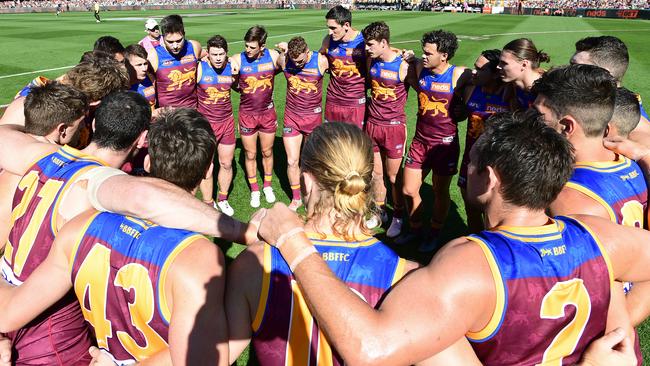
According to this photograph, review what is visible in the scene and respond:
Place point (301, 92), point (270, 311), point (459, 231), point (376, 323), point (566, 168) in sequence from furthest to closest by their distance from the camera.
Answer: point (301, 92) → point (459, 231) → point (566, 168) → point (270, 311) → point (376, 323)

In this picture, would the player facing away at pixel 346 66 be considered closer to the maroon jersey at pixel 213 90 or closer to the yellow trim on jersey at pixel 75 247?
the maroon jersey at pixel 213 90

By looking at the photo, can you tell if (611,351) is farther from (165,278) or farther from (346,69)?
(346,69)

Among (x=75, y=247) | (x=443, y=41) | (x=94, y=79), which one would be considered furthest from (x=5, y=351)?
(x=443, y=41)

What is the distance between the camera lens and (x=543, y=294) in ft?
5.64

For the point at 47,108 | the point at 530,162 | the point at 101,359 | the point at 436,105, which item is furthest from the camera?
the point at 436,105

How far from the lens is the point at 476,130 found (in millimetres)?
5043

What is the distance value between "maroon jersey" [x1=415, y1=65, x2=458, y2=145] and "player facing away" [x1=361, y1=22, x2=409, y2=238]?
0.57 m

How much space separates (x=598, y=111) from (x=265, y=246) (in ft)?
7.15

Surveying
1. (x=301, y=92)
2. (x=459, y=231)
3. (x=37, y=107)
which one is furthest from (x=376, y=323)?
(x=301, y=92)

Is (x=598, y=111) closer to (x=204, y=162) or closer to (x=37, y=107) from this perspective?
(x=204, y=162)

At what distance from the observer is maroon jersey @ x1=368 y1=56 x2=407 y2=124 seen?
Answer: 6031 millimetres

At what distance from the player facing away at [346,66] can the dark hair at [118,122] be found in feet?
13.3

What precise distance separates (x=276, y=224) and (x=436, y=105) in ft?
13.8

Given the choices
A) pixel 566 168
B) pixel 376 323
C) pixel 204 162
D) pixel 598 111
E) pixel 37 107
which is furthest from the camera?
pixel 37 107
